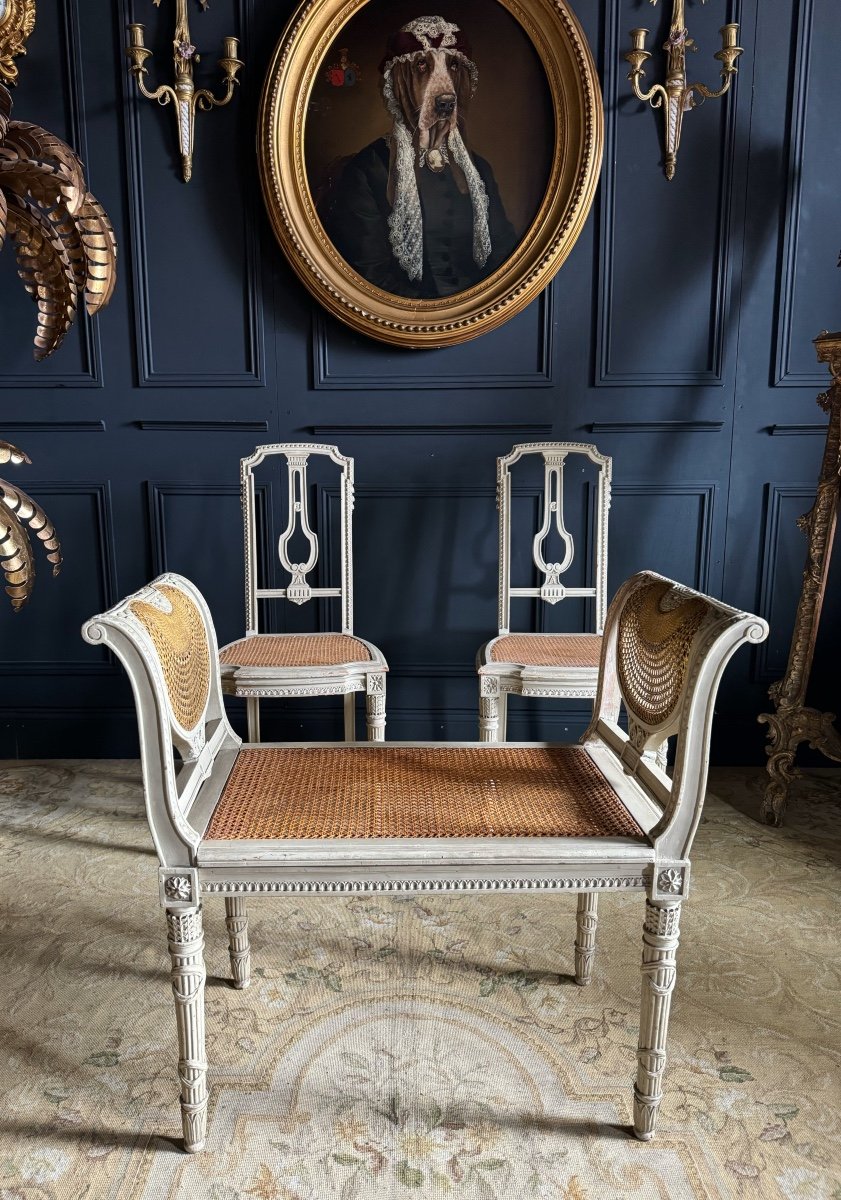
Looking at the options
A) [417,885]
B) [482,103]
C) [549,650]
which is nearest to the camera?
[417,885]

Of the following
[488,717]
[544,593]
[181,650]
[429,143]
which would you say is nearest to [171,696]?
[181,650]

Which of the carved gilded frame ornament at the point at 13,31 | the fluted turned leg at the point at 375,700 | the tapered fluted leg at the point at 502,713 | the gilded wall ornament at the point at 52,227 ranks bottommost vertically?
the tapered fluted leg at the point at 502,713

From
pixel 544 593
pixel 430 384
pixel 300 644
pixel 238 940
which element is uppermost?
pixel 430 384

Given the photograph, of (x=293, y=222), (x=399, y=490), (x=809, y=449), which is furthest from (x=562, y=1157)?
(x=293, y=222)

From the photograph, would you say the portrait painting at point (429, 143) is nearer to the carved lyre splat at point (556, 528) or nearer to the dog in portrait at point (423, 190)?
the dog in portrait at point (423, 190)

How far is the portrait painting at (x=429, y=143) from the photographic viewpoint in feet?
9.34

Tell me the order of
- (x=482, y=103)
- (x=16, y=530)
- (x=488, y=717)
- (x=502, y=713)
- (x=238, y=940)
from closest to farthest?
(x=238, y=940), (x=16, y=530), (x=488, y=717), (x=502, y=713), (x=482, y=103)

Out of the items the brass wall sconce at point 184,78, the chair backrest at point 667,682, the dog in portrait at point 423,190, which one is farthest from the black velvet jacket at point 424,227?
the chair backrest at point 667,682

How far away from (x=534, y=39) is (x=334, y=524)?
1770 millimetres

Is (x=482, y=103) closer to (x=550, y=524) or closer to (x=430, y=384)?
(x=430, y=384)

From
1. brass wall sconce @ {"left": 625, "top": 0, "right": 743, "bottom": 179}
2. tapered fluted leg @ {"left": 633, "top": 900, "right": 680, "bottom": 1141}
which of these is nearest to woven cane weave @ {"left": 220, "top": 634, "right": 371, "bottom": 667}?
tapered fluted leg @ {"left": 633, "top": 900, "right": 680, "bottom": 1141}

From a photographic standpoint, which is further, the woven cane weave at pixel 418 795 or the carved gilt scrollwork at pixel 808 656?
the carved gilt scrollwork at pixel 808 656

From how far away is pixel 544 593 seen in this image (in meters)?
2.93

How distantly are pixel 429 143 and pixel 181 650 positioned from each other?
2.20m
